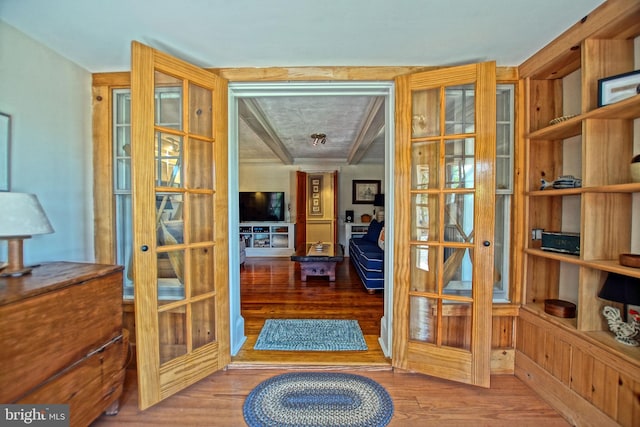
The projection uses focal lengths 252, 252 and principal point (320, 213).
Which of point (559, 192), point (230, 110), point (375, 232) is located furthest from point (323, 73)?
point (375, 232)

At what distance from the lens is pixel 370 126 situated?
126 inches

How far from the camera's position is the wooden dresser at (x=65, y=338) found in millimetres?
991

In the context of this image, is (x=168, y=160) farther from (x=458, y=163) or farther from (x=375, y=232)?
(x=375, y=232)

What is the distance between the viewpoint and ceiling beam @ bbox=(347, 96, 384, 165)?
8.48 feet

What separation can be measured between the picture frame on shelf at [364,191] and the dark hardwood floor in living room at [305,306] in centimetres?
200

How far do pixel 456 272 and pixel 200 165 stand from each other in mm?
1957

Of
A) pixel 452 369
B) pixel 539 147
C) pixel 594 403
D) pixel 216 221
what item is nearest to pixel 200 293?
pixel 216 221

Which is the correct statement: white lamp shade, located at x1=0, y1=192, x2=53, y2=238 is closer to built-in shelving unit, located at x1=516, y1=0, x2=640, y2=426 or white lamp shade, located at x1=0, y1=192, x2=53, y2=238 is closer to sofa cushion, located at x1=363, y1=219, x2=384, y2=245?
built-in shelving unit, located at x1=516, y1=0, x2=640, y2=426

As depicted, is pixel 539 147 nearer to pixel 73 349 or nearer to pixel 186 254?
pixel 186 254

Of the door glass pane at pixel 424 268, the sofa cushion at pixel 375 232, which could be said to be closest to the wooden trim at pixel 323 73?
the door glass pane at pixel 424 268

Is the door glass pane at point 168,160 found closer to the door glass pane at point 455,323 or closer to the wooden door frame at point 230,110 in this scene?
the wooden door frame at point 230,110

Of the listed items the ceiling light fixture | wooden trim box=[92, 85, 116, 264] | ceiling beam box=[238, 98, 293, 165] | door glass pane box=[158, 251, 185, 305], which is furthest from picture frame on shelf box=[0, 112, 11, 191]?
the ceiling light fixture

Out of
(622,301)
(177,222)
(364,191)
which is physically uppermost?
(364,191)

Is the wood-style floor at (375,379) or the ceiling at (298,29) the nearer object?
the ceiling at (298,29)
